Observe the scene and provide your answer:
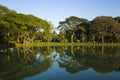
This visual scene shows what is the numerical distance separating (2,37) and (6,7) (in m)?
11.7

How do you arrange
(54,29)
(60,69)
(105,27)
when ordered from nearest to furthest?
(60,69) < (105,27) < (54,29)

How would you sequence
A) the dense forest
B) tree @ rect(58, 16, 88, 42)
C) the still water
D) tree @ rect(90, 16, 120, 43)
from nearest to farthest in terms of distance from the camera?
the still water → the dense forest → tree @ rect(90, 16, 120, 43) → tree @ rect(58, 16, 88, 42)

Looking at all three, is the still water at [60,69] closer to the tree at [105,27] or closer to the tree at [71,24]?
the tree at [105,27]

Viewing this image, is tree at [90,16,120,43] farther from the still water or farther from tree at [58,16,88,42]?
the still water

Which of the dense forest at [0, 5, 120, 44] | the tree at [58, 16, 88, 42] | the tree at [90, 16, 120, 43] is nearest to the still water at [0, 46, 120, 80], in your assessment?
the dense forest at [0, 5, 120, 44]

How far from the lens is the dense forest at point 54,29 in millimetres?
48941

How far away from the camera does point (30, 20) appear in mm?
52812

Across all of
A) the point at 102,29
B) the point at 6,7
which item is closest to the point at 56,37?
the point at 102,29

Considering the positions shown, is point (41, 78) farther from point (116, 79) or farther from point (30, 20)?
point (30, 20)

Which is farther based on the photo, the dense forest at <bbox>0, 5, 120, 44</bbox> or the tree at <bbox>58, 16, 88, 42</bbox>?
the tree at <bbox>58, 16, 88, 42</bbox>

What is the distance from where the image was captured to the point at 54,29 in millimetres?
80438

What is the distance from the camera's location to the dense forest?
48941 mm

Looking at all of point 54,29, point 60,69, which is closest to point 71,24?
point 54,29

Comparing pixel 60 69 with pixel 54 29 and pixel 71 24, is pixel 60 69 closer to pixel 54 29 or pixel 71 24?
pixel 54 29
